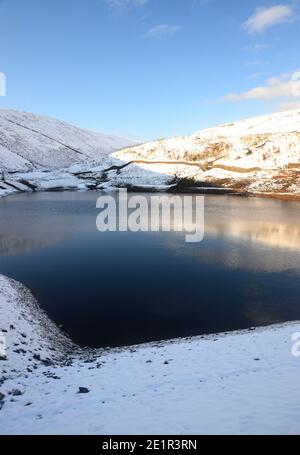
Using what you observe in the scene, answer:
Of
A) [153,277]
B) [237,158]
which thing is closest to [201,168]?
[237,158]

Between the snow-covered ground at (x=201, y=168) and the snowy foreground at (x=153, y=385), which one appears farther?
Answer: the snow-covered ground at (x=201, y=168)

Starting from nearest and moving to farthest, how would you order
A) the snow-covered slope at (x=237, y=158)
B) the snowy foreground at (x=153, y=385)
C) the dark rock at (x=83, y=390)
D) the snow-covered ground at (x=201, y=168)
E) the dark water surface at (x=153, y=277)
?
1. the snowy foreground at (x=153, y=385)
2. the dark rock at (x=83, y=390)
3. the dark water surface at (x=153, y=277)
4. the snow-covered slope at (x=237, y=158)
5. the snow-covered ground at (x=201, y=168)

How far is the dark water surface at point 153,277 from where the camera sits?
22297mm

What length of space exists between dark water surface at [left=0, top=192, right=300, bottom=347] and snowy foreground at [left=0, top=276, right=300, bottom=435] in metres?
2.36

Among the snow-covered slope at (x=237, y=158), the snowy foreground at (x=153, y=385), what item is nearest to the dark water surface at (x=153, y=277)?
the snowy foreground at (x=153, y=385)

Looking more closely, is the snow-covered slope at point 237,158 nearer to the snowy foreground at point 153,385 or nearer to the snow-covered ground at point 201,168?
the snow-covered ground at point 201,168

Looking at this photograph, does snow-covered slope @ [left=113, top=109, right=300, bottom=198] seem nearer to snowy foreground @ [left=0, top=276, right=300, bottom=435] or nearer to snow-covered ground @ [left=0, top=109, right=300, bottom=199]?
snow-covered ground @ [left=0, top=109, right=300, bottom=199]

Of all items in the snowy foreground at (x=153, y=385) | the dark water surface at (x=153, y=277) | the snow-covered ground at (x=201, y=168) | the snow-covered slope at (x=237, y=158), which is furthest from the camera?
the snow-covered ground at (x=201, y=168)

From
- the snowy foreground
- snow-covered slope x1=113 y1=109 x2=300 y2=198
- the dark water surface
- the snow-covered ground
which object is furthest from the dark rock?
snow-covered slope x1=113 y1=109 x2=300 y2=198

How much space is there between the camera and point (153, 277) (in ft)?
100

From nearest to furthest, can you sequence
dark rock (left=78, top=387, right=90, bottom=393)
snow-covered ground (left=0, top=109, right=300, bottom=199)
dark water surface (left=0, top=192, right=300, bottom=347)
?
dark rock (left=78, top=387, right=90, bottom=393), dark water surface (left=0, top=192, right=300, bottom=347), snow-covered ground (left=0, top=109, right=300, bottom=199)

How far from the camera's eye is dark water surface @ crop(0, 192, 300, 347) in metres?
22.3

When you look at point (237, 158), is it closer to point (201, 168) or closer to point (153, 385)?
point (201, 168)

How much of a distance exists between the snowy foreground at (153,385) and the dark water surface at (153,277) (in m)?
2.36
